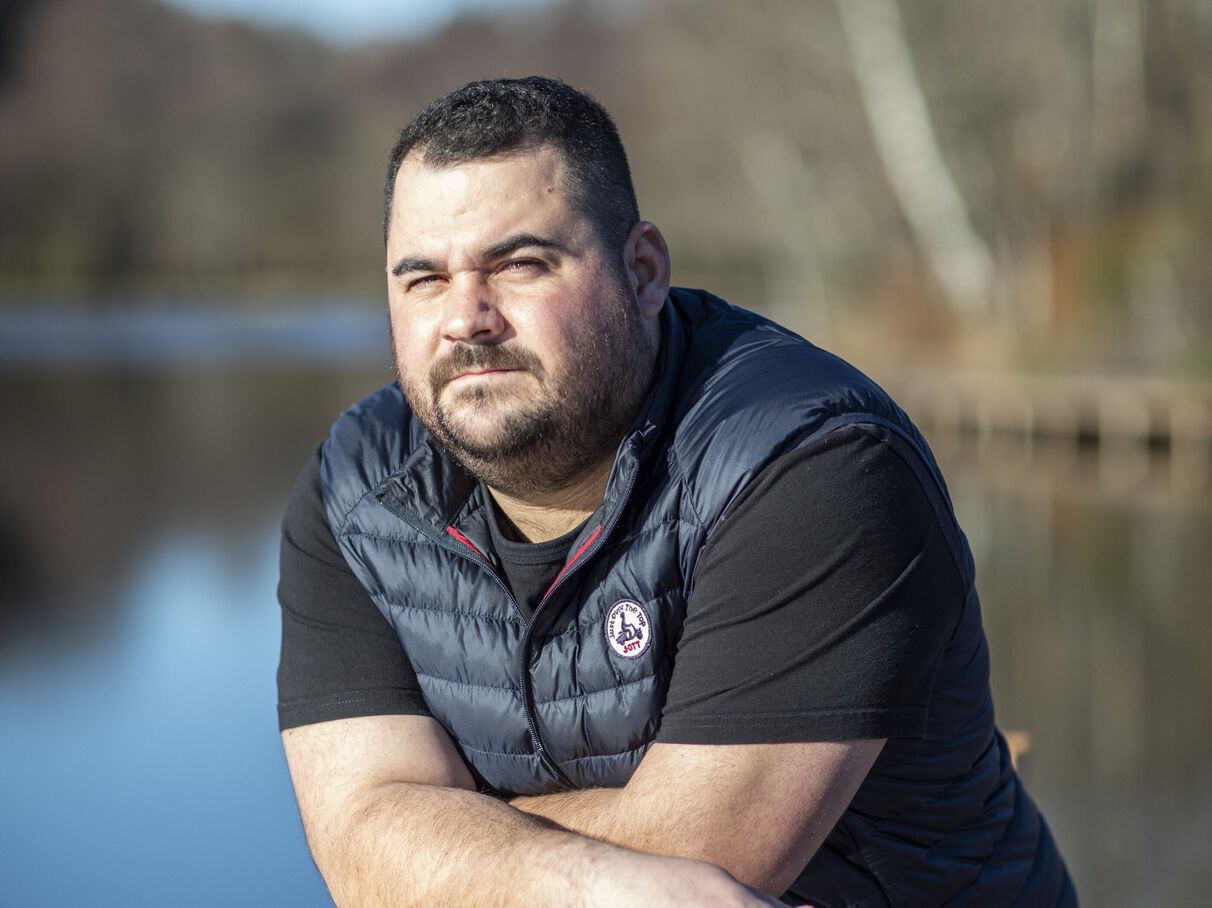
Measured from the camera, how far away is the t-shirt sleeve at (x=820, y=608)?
1.82 meters

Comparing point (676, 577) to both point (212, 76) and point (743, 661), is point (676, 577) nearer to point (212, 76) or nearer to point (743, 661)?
point (743, 661)

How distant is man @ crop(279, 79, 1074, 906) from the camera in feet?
6.00

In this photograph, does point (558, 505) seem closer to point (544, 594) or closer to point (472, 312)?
point (544, 594)

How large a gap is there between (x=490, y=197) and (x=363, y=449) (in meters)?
0.44

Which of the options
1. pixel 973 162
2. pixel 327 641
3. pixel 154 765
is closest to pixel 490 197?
pixel 327 641

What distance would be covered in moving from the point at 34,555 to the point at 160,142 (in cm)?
7225

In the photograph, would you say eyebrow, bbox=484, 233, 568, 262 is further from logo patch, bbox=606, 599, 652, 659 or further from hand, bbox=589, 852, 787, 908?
hand, bbox=589, 852, 787, 908

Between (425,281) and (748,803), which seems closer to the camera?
(748,803)

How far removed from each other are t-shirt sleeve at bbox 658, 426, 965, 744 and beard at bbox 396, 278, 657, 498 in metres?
0.29

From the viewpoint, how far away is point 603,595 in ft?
6.59

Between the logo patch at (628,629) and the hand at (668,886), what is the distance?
1.05 ft

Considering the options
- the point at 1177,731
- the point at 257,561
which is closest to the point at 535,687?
the point at 1177,731

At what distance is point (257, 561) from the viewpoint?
1121 cm

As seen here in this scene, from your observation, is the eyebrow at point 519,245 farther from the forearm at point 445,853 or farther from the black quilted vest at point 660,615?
the forearm at point 445,853
